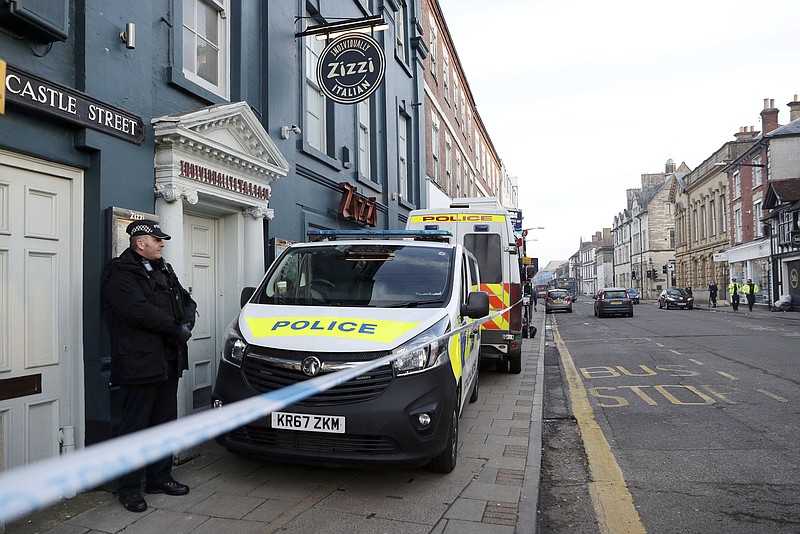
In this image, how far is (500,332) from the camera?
30.7ft

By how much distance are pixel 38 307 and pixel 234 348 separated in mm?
1528

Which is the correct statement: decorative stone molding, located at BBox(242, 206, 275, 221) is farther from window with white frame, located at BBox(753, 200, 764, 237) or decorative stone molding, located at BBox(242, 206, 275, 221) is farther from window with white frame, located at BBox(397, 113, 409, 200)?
window with white frame, located at BBox(753, 200, 764, 237)

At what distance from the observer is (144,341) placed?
4.32 metres

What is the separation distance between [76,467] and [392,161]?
1386 centimetres

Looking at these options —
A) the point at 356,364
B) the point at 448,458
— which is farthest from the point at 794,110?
the point at 356,364

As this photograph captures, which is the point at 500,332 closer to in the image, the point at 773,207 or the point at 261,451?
the point at 261,451

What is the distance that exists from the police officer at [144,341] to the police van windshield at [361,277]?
1008 millimetres

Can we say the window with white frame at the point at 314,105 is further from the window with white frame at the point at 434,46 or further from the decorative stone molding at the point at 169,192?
the window with white frame at the point at 434,46

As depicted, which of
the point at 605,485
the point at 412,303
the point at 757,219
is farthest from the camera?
the point at 757,219

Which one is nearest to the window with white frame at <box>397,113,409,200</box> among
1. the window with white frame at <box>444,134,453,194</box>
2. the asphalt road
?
the window with white frame at <box>444,134,453,194</box>

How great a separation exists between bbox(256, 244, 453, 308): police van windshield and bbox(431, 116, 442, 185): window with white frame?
15.5 meters

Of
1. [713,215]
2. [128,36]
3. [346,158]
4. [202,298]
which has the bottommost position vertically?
[202,298]

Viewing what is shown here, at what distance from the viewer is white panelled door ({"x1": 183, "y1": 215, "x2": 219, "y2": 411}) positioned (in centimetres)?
669

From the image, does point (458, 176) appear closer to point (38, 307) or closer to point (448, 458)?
point (448, 458)
